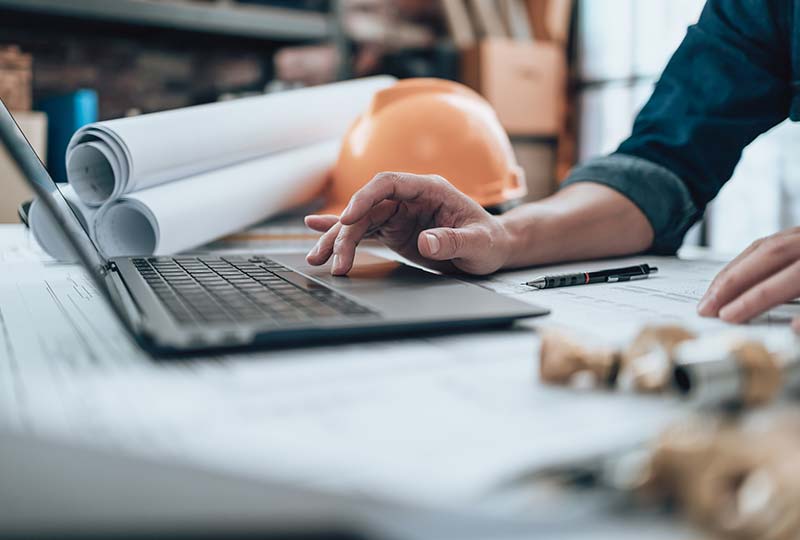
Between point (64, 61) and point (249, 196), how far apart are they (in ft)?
6.06

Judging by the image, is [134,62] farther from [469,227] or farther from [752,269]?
[752,269]

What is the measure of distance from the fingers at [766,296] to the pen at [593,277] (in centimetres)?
21

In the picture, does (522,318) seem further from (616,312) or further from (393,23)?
(393,23)

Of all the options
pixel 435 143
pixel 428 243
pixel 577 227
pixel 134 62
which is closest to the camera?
pixel 428 243

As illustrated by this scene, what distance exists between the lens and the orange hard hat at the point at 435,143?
43.8 inches

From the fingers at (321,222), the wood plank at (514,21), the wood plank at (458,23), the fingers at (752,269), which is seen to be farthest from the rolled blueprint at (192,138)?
the wood plank at (514,21)

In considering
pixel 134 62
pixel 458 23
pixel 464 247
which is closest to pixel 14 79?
pixel 134 62

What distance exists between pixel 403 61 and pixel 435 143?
1.94 meters

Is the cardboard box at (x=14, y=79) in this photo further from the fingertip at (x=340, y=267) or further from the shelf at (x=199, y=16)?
the fingertip at (x=340, y=267)

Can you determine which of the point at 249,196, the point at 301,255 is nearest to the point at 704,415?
the point at 301,255

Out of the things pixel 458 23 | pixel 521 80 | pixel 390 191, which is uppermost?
pixel 458 23

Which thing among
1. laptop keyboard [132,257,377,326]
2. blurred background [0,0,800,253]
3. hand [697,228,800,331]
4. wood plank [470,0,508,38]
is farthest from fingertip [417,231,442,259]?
wood plank [470,0,508,38]

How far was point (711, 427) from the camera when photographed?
0.89ft

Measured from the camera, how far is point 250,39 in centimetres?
273
